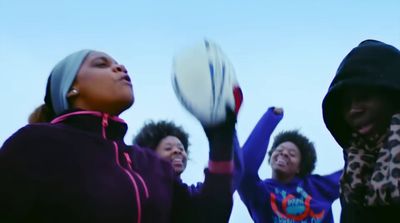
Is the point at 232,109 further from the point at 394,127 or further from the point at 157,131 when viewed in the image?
the point at 157,131

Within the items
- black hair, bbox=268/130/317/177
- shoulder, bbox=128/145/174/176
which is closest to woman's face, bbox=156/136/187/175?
black hair, bbox=268/130/317/177

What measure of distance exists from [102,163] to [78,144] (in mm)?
119

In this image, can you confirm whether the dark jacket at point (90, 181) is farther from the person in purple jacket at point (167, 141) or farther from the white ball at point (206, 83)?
the person in purple jacket at point (167, 141)

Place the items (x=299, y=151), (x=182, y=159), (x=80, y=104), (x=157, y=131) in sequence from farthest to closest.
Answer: (x=299, y=151), (x=157, y=131), (x=182, y=159), (x=80, y=104)

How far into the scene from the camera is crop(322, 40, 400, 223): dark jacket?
93.7 inches

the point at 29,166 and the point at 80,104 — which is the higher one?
the point at 80,104

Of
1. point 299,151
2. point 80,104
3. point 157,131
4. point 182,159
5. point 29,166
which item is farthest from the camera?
point 299,151

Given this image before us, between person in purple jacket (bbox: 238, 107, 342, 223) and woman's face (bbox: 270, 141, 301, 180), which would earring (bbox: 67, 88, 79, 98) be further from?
woman's face (bbox: 270, 141, 301, 180)

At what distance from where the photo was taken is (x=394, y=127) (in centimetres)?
233

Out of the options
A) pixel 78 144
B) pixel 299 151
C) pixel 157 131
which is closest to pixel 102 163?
pixel 78 144

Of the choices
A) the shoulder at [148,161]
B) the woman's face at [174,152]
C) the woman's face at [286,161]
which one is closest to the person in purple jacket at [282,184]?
the woman's face at [286,161]

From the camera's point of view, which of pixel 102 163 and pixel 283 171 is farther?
pixel 283 171

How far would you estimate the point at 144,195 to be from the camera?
86.5 inches

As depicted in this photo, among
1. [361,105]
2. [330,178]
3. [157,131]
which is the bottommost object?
[330,178]
